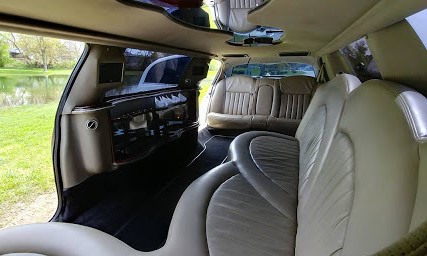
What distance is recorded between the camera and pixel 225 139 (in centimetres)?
446

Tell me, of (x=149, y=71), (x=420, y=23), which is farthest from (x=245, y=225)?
(x=149, y=71)

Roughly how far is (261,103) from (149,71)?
2.09 meters

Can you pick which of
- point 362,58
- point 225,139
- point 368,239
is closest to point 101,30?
point 368,239

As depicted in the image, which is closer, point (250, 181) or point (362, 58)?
point (250, 181)

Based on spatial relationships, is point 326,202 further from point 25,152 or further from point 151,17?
point 25,152

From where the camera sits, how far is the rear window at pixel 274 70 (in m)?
4.28

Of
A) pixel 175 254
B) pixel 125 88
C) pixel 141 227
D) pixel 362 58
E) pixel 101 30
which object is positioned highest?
pixel 101 30

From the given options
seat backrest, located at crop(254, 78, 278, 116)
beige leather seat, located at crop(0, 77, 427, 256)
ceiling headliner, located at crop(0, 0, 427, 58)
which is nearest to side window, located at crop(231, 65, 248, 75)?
seat backrest, located at crop(254, 78, 278, 116)

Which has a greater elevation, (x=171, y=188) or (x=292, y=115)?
(x=292, y=115)

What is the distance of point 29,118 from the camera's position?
6.20 ft

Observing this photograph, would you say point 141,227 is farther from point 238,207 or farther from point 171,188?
point 238,207

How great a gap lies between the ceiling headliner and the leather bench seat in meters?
2.23

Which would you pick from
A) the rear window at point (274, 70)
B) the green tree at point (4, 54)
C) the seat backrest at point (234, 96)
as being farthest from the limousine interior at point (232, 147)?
the seat backrest at point (234, 96)

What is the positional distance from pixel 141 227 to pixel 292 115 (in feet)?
9.41
